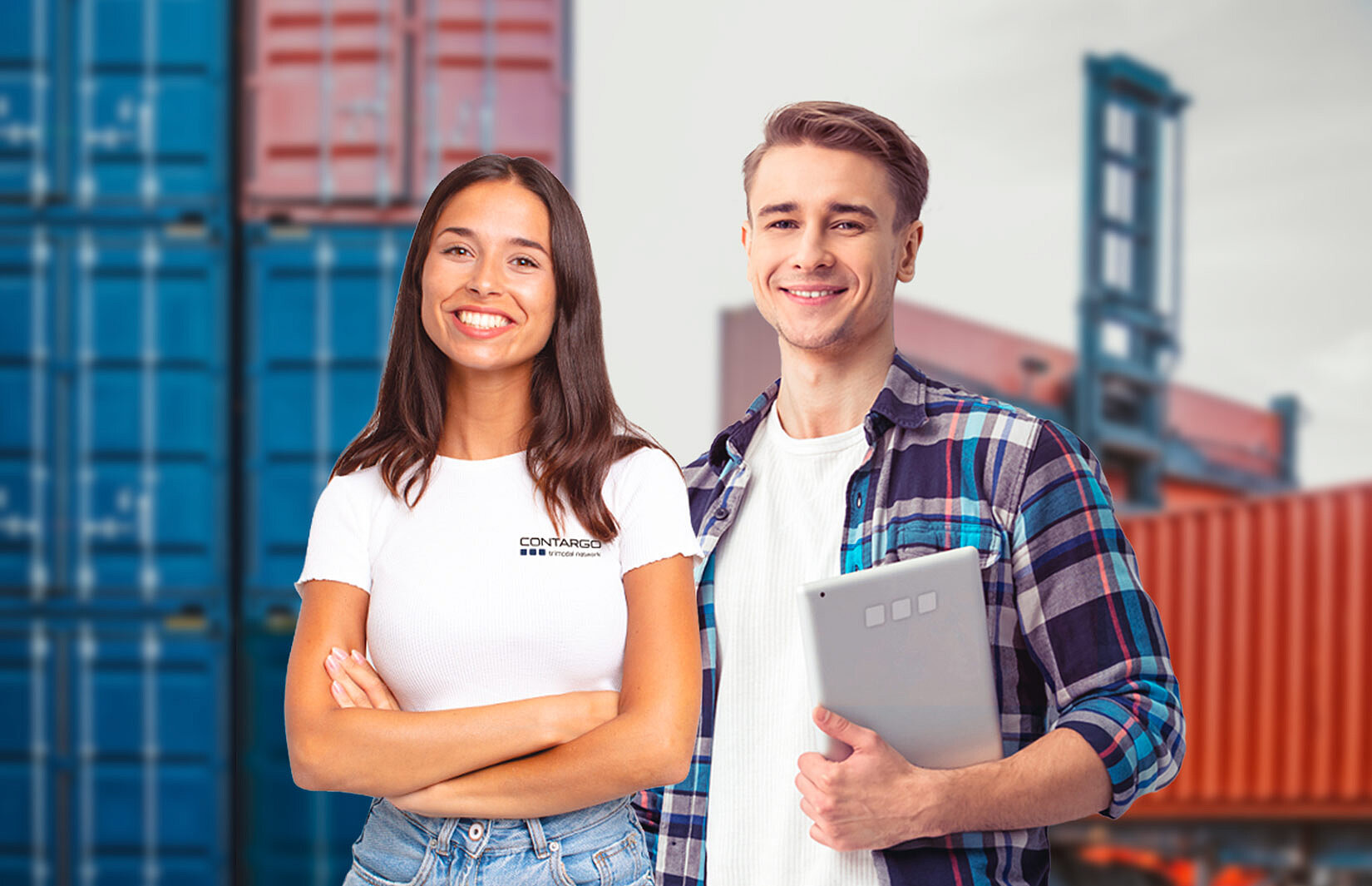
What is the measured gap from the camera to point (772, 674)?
6.05 feet

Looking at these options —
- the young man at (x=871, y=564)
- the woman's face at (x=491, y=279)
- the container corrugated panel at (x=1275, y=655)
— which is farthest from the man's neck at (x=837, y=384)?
the container corrugated panel at (x=1275, y=655)

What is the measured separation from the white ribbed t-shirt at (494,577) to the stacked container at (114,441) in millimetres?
3932

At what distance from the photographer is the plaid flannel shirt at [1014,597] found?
5.27ft

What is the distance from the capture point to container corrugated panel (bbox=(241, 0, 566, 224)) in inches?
208

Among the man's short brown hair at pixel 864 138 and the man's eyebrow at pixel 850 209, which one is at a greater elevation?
the man's short brown hair at pixel 864 138

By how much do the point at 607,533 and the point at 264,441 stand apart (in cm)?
406

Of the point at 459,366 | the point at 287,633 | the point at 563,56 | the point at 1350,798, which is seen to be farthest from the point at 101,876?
the point at 1350,798

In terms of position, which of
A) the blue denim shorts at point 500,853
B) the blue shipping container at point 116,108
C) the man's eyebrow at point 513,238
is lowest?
the blue denim shorts at point 500,853

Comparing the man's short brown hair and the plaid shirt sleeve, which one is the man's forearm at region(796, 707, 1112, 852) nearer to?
the plaid shirt sleeve

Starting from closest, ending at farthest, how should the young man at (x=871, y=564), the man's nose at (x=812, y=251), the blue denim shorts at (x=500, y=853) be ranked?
the blue denim shorts at (x=500, y=853)
the young man at (x=871, y=564)
the man's nose at (x=812, y=251)

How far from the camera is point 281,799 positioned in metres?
5.09

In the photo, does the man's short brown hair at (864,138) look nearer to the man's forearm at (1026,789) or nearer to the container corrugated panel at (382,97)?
the man's forearm at (1026,789)

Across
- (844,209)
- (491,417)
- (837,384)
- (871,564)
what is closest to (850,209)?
(844,209)

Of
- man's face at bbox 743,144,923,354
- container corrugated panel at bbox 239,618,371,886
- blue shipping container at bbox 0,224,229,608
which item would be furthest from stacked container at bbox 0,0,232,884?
man's face at bbox 743,144,923,354
